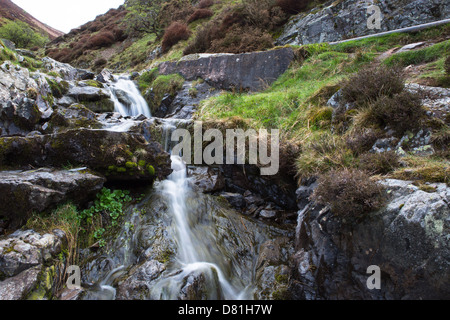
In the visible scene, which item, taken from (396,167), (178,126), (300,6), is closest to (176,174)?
(178,126)

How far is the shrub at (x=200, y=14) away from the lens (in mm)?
18922

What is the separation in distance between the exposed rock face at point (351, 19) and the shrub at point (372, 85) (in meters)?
6.22

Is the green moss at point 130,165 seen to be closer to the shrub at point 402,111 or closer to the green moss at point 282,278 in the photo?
the green moss at point 282,278

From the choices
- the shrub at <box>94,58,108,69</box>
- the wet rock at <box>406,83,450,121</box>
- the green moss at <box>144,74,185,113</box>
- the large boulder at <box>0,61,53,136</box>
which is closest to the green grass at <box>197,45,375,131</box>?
the wet rock at <box>406,83,450,121</box>

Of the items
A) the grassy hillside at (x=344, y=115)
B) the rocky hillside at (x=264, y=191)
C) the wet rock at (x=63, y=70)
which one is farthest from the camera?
the wet rock at (x=63, y=70)

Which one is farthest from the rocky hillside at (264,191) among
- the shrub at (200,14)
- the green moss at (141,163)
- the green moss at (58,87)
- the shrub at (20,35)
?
the shrub at (20,35)

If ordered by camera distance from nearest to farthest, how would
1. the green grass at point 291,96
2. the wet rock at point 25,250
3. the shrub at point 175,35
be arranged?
the wet rock at point 25,250
the green grass at point 291,96
the shrub at point 175,35

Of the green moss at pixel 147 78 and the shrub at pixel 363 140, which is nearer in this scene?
the shrub at pixel 363 140

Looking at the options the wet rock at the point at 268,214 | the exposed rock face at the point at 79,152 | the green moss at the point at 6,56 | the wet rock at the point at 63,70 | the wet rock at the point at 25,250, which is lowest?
the wet rock at the point at 268,214

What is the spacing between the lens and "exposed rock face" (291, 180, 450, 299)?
256 cm

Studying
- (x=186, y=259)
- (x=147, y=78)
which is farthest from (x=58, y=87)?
(x=186, y=259)

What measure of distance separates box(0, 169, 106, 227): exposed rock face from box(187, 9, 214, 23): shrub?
18363 mm

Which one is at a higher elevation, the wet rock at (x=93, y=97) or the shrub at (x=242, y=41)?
the shrub at (x=242, y=41)
